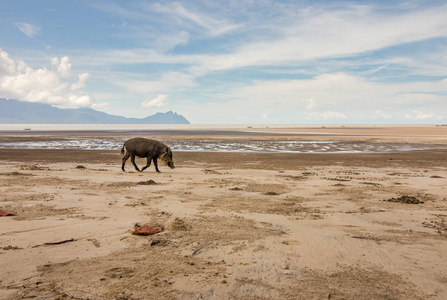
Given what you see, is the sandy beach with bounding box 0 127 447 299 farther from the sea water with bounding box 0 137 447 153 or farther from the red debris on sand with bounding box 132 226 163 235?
the sea water with bounding box 0 137 447 153

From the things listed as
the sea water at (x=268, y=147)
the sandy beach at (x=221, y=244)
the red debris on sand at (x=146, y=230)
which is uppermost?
the sea water at (x=268, y=147)

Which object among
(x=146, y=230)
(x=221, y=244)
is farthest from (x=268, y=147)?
(x=221, y=244)

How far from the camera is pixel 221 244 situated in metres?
5.89

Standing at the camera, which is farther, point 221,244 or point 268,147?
point 268,147

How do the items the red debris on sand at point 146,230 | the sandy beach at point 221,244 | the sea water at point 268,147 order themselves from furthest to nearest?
the sea water at point 268,147, the red debris on sand at point 146,230, the sandy beach at point 221,244

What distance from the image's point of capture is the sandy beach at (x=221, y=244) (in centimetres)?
430

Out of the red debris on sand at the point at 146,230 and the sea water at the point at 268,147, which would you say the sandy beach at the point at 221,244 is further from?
the sea water at the point at 268,147

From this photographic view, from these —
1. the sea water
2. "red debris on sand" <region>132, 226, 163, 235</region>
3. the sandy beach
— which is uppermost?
the sea water

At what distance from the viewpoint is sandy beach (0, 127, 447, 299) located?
4.30 meters

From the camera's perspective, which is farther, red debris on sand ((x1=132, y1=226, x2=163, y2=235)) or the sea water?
the sea water

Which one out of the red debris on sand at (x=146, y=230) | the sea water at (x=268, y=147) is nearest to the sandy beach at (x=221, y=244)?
the red debris on sand at (x=146, y=230)

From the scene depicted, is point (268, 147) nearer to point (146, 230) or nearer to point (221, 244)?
point (146, 230)

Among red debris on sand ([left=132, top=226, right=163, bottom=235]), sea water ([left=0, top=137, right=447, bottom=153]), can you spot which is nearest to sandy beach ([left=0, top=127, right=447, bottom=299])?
red debris on sand ([left=132, top=226, right=163, bottom=235])

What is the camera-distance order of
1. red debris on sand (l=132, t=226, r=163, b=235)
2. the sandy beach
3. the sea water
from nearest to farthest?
1. the sandy beach
2. red debris on sand (l=132, t=226, r=163, b=235)
3. the sea water
